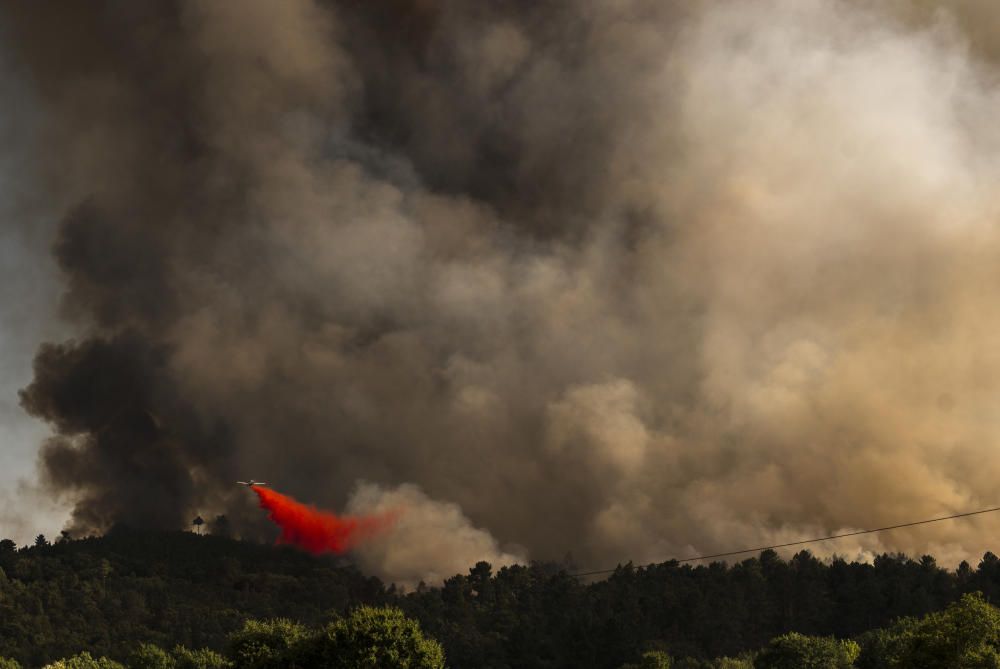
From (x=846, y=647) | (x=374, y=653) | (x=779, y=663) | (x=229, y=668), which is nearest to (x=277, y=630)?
(x=229, y=668)

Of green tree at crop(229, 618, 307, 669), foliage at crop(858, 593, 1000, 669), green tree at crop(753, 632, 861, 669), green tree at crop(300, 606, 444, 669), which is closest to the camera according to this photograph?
foliage at crop(858, 593, 1000, 669)

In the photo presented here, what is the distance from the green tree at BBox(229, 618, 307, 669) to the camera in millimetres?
157250

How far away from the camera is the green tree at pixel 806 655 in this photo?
178m

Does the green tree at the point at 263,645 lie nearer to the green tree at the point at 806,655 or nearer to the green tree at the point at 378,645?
the green tree at the point at 378,645

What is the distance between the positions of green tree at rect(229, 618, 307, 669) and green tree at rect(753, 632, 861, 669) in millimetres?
78883

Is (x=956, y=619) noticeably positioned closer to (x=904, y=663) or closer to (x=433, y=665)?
(x=904, y=663)

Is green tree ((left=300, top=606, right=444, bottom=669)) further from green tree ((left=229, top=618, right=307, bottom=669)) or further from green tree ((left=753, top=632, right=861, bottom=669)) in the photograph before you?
green tree ((left=753, top=632, right=861, bottom=669))

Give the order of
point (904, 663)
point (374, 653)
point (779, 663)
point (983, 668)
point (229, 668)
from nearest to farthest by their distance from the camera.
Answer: point (983, 668)
point (904, 663)
point (374, 653)
point (229, 668)
point (779, 663)

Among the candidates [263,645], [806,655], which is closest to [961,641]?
[806,655]

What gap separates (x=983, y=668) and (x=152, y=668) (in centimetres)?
14396

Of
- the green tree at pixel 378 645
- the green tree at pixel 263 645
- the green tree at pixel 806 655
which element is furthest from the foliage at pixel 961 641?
the green tree at pixel 263 645

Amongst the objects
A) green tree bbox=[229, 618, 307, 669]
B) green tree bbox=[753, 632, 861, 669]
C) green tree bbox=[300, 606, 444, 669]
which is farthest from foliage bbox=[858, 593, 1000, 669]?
green tree bbox=[229, 618, 307, 669]

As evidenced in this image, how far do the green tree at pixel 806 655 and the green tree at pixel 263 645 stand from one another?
78.9 metres

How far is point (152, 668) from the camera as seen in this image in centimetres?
19938
